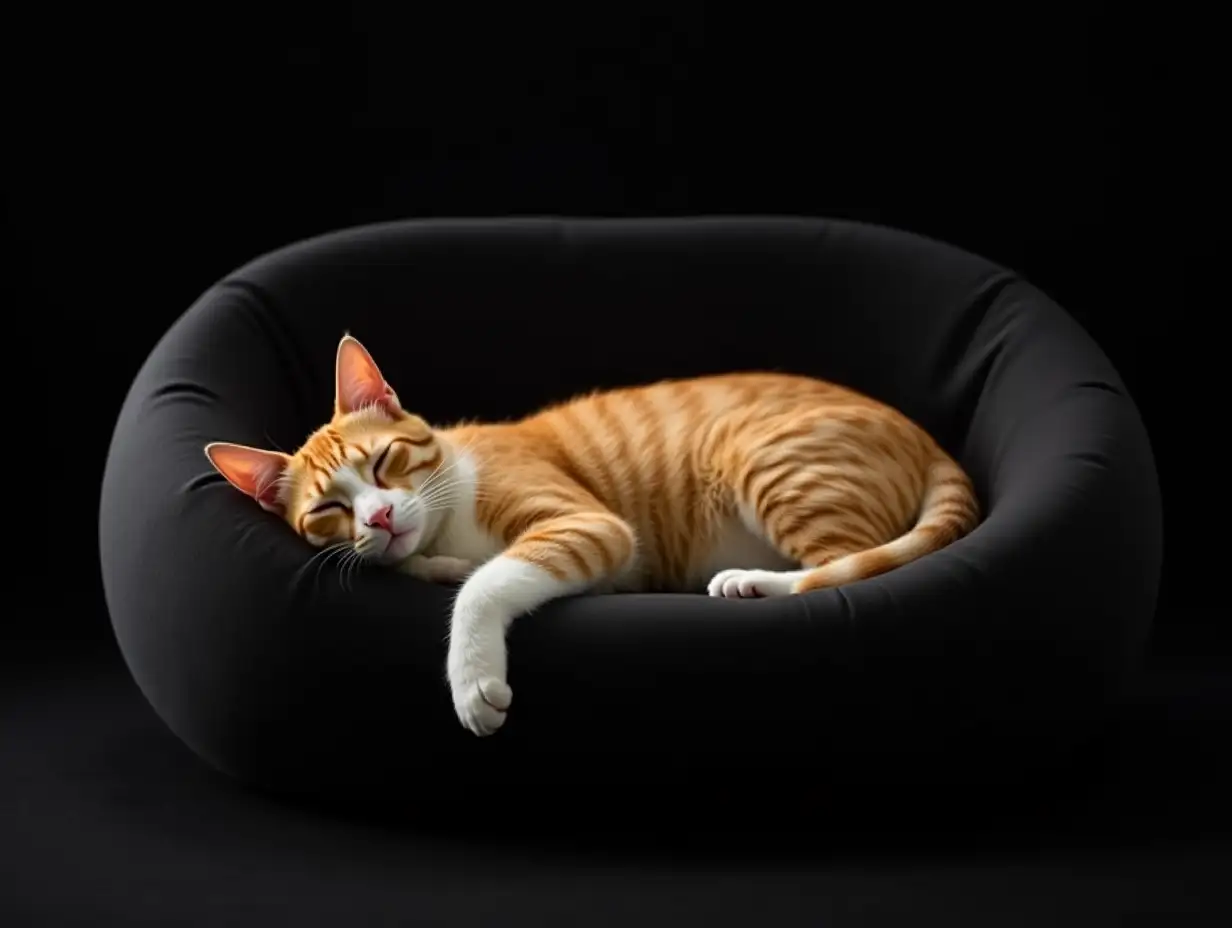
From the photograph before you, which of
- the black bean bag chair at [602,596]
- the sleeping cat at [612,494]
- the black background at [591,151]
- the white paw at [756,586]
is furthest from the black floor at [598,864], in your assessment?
the black background at [591,151]

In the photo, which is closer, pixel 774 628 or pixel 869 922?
pixel 869 922

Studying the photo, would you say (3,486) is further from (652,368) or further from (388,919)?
(388,919)

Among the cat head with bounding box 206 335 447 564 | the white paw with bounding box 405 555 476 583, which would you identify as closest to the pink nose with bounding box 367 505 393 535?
the cat head with bounding box 206 335 447 564

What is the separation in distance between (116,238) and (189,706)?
1680 mm

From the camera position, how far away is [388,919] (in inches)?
93.7

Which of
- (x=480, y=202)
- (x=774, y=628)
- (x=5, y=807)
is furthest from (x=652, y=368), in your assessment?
(x=5, y=807)

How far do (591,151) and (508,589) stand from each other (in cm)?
180

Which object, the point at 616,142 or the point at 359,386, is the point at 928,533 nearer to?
the point at 359,386

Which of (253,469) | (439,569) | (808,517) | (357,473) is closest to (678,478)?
(808,517)

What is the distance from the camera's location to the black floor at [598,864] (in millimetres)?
2398

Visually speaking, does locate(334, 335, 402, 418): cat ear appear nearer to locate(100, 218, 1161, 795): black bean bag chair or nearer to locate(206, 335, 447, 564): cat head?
locate(206, 335, 447, 564): cat head

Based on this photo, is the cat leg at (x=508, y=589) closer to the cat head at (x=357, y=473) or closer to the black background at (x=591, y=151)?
the cat head at (x=357, y=473)

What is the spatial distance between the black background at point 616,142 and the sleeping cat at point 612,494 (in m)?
1.01

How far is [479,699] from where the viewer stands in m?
2.53
